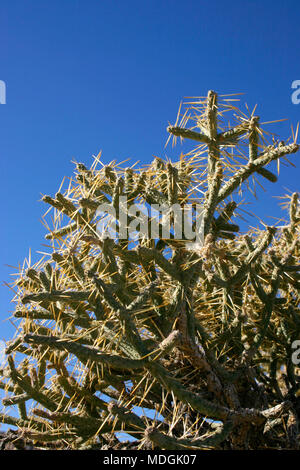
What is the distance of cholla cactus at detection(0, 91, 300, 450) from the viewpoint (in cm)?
198

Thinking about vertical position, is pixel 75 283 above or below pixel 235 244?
below

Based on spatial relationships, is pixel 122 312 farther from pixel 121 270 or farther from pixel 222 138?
pixel 222 138

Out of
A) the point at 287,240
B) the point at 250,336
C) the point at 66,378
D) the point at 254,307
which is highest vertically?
the point at 287,240

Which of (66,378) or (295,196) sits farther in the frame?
(295,196)

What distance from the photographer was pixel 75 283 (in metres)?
2.31

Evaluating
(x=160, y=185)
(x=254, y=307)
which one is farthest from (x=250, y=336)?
(x=160, y=185)

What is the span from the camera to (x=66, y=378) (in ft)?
7.72

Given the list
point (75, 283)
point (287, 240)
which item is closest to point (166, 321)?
point (75, 283)

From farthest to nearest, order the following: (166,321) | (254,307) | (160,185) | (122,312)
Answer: (254,307) < (160,185) < (166,321) < (122,312)

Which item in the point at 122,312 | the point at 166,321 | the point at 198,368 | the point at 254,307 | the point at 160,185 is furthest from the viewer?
the point at 254,307

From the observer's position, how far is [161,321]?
7.06 feet

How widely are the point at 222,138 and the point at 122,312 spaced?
109cm

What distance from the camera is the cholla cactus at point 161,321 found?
6.50 ft

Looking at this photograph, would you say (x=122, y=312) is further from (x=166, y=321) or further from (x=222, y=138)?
(x=222, y=138)
